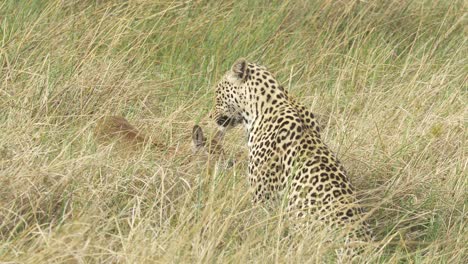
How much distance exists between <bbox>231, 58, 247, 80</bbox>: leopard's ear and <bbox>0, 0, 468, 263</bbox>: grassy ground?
0.47m

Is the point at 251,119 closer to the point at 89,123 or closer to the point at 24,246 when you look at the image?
the point at 89,123

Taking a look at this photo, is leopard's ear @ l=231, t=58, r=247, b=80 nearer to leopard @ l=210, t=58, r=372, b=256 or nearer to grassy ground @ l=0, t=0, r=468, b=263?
leopard @ l=210, t=58, r=372, b=256

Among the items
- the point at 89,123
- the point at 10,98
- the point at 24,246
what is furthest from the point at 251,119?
the point at 24,246

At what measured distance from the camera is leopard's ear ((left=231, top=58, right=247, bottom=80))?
6.22 m

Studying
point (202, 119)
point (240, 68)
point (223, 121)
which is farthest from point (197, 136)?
point (202, 119)

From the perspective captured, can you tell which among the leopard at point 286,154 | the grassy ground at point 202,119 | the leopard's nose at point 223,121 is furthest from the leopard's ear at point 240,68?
the grassy ground at point 202,119

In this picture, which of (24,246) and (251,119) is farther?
(251,119)

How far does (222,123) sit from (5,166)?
1436mm

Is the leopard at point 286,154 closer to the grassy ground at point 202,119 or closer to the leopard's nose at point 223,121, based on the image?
the leopard's nose at point 223,121

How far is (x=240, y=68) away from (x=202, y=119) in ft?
2.46

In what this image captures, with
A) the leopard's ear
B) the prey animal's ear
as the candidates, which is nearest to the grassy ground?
the prey animal's ear

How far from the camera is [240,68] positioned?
6.25m

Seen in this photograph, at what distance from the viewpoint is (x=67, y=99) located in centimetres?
680

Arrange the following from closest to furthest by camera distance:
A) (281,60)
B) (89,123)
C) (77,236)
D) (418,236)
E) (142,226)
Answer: (77,236) → (142,226) → (418,236) → (89,123) → (281,60)
